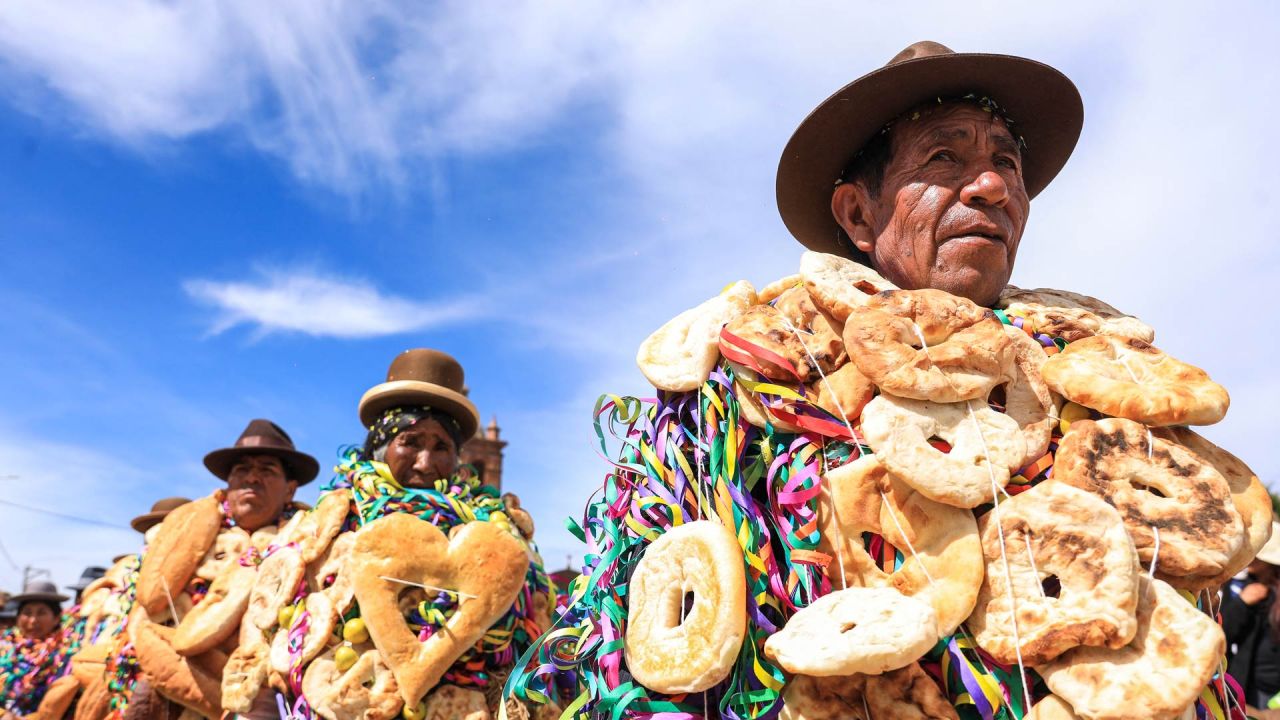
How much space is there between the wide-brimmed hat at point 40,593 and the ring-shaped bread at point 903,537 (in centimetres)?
1093

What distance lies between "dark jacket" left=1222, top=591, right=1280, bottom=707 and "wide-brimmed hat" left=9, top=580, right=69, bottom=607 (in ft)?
35.8

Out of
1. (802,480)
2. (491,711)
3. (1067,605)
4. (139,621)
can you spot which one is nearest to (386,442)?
(491,711)

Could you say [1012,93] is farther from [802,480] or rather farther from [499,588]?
[499,588]

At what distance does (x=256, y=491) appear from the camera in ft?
17.7

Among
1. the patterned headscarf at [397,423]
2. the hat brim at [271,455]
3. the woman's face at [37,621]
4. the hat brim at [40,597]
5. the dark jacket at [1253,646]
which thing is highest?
the hat brim at [40,597]

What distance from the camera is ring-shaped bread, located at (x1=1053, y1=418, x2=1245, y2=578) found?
1.65 metres

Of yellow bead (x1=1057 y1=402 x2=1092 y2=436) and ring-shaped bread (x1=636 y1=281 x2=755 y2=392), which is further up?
ring-shaped bread (x1=636 y1=281 x2=755 y2=392)

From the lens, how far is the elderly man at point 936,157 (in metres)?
2.23

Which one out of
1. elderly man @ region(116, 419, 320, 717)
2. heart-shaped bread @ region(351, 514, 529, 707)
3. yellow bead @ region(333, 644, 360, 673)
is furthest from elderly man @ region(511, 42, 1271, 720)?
elderly man @ region(116, 419, 320, 717)

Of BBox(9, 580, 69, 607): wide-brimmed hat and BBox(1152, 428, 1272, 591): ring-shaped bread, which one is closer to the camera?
BBox(1152, 428, 1272, 591): ring-shaped bread

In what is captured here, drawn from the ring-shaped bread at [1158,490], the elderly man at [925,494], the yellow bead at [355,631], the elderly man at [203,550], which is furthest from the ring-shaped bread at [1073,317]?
the elderly man at [203,550]

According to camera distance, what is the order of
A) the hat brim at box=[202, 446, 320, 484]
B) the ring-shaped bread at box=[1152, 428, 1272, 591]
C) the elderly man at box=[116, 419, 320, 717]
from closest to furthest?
the ring-shaped bread at box=[1152, 428, 1272, 591] < the elderly man at box=[116, 419, 320, 717] < the hat brim at box=[202, 446, 320, 484]

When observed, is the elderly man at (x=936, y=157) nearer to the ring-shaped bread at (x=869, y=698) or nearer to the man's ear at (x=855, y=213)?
the man's ear at (x=855, y=213)

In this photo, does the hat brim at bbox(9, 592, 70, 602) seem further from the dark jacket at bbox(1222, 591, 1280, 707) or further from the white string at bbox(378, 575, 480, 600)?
the dark jacket at bbox(1222, 591, 1280, 707)
